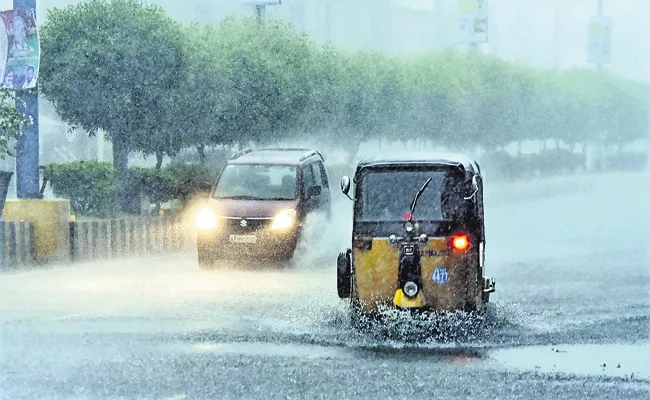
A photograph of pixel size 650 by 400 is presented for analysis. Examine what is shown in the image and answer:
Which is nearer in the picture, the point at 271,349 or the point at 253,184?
the point at 271,349

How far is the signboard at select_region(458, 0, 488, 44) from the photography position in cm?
6725

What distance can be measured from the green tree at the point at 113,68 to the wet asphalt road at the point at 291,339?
22.4 feet

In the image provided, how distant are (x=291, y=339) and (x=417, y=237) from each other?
6.31 feet

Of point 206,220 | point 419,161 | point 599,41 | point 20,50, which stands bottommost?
point 206,220

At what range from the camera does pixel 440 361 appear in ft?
38.8

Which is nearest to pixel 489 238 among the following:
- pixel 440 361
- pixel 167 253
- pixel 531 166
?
pixel 167 253

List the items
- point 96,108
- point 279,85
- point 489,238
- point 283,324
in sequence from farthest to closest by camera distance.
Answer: point 279,85, point 489,238, point 96,108, point 283,324

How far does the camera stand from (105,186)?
2755 centimetres

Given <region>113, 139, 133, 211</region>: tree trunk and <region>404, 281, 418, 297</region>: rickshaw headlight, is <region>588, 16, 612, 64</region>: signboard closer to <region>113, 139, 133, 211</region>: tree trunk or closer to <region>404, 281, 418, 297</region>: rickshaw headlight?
<region>113, 139, 133, 211</region>: tree trunk

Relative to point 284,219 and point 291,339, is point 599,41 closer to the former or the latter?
point 284,219

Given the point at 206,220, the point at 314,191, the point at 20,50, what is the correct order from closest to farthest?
1. the point at 206,220
2. the point at 20,50
3. the point at 314,191

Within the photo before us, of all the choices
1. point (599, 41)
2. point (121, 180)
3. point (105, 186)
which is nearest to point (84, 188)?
point (105, 186)

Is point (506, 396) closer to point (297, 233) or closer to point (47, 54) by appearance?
point (297, 233)

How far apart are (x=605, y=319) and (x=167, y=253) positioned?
1203 cm
